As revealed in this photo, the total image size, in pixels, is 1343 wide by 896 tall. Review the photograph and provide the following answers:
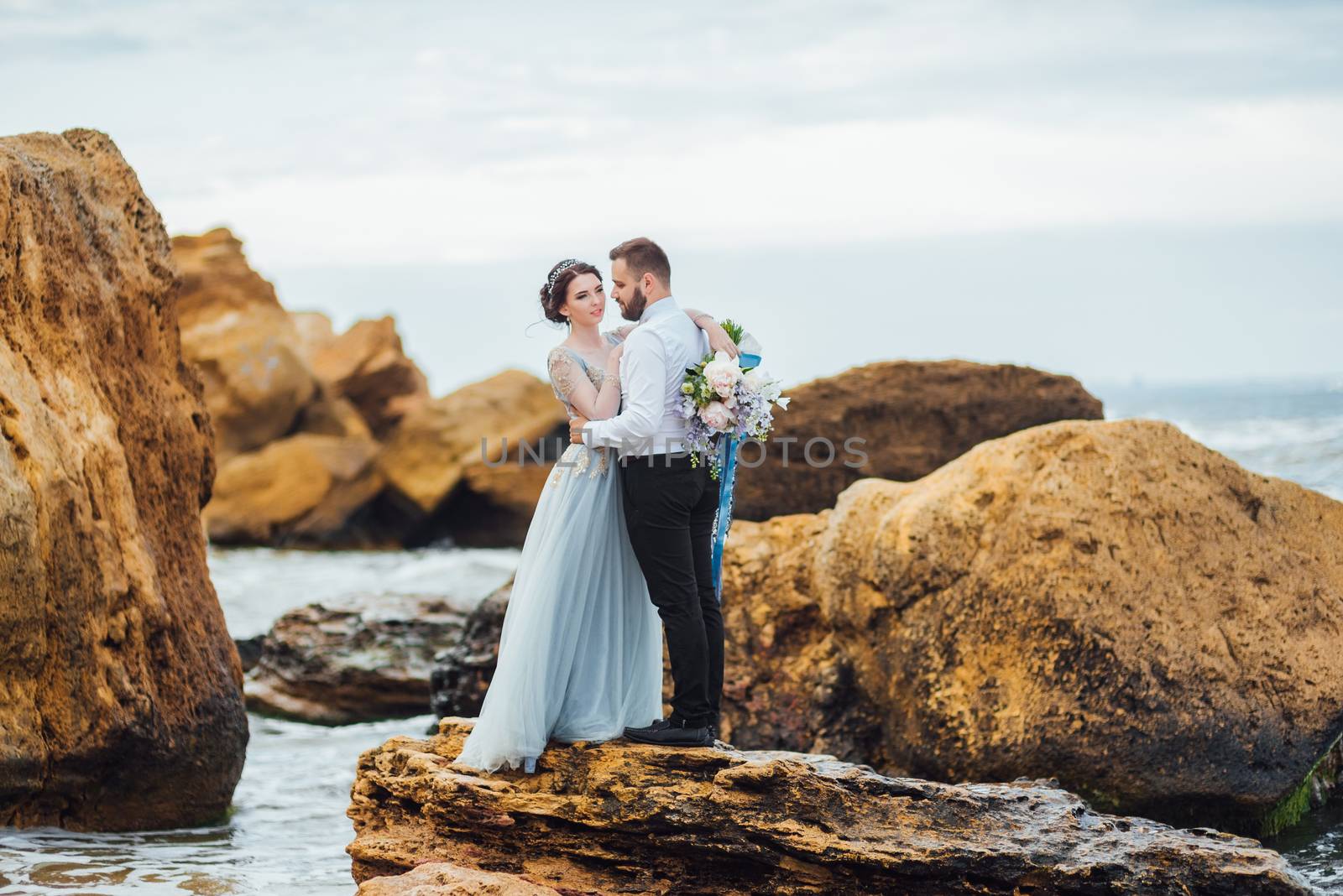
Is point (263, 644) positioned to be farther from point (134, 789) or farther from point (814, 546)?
point (814, 546)

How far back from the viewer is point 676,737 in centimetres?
592

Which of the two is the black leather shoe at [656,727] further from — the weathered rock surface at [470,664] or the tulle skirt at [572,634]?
the weathered rock surface at [470,664]

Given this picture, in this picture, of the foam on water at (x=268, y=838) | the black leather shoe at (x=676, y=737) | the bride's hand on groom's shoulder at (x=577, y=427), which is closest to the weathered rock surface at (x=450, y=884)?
the black leather shoe at (x=676, y=737)

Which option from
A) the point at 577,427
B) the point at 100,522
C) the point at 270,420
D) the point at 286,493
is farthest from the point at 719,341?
the point at 270,420

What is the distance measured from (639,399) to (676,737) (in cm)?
150

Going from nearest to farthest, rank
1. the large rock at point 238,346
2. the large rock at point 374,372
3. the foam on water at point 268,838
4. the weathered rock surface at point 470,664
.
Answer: the foam on water at point 268,838
the weathered rock surface at point 470,664
the large rock at point 238,346
the large rock at point 374,372

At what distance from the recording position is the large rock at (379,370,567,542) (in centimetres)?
2506

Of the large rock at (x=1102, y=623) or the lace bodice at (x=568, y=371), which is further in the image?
the large rock at (x=1102, y=623)

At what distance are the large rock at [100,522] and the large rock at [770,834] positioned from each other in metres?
1.90

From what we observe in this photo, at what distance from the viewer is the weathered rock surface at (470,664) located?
10508mm

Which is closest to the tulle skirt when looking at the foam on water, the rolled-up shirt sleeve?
the rolled-up shirt sleeve

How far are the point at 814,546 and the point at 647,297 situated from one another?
11.3ft

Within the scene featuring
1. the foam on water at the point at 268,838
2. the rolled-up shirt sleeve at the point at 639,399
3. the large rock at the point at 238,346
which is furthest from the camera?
the large rock at the point at 238,346

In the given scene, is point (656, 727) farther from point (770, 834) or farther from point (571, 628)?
point (770, 834)
